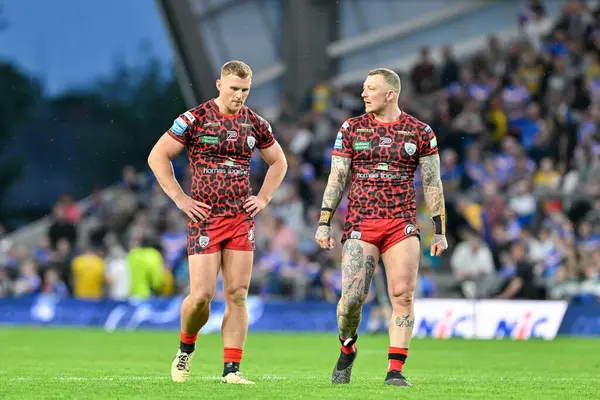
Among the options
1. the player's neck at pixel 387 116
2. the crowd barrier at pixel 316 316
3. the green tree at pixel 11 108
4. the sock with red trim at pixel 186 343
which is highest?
the green tree at pixel 11 108

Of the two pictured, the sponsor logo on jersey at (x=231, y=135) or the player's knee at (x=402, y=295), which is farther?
the sponsor logo on jersey at (x=231, y=135)

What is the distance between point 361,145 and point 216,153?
121cm

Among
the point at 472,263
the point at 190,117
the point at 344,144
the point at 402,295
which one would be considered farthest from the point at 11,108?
the point at 402,295

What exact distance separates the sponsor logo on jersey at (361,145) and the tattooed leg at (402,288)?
2.71 ft

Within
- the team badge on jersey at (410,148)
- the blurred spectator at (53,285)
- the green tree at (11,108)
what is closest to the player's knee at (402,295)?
the team badge on jersey at (410,148)

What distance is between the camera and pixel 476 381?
11250 mm

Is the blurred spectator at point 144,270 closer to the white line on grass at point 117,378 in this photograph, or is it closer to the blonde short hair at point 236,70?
the white line on grass at point 117,378

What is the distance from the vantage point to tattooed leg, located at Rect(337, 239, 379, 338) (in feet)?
34.0

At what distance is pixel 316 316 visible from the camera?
77.7 ft

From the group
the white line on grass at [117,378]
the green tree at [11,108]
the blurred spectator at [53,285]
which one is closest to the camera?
the white line on grass at [117,378]

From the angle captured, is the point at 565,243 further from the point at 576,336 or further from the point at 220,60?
the point at 220,60

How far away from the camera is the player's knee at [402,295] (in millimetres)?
10227

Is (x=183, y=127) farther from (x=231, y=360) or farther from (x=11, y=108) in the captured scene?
(x=11, y=108)

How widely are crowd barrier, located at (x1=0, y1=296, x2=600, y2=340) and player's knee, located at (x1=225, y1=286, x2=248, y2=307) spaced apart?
11344 millimetres
